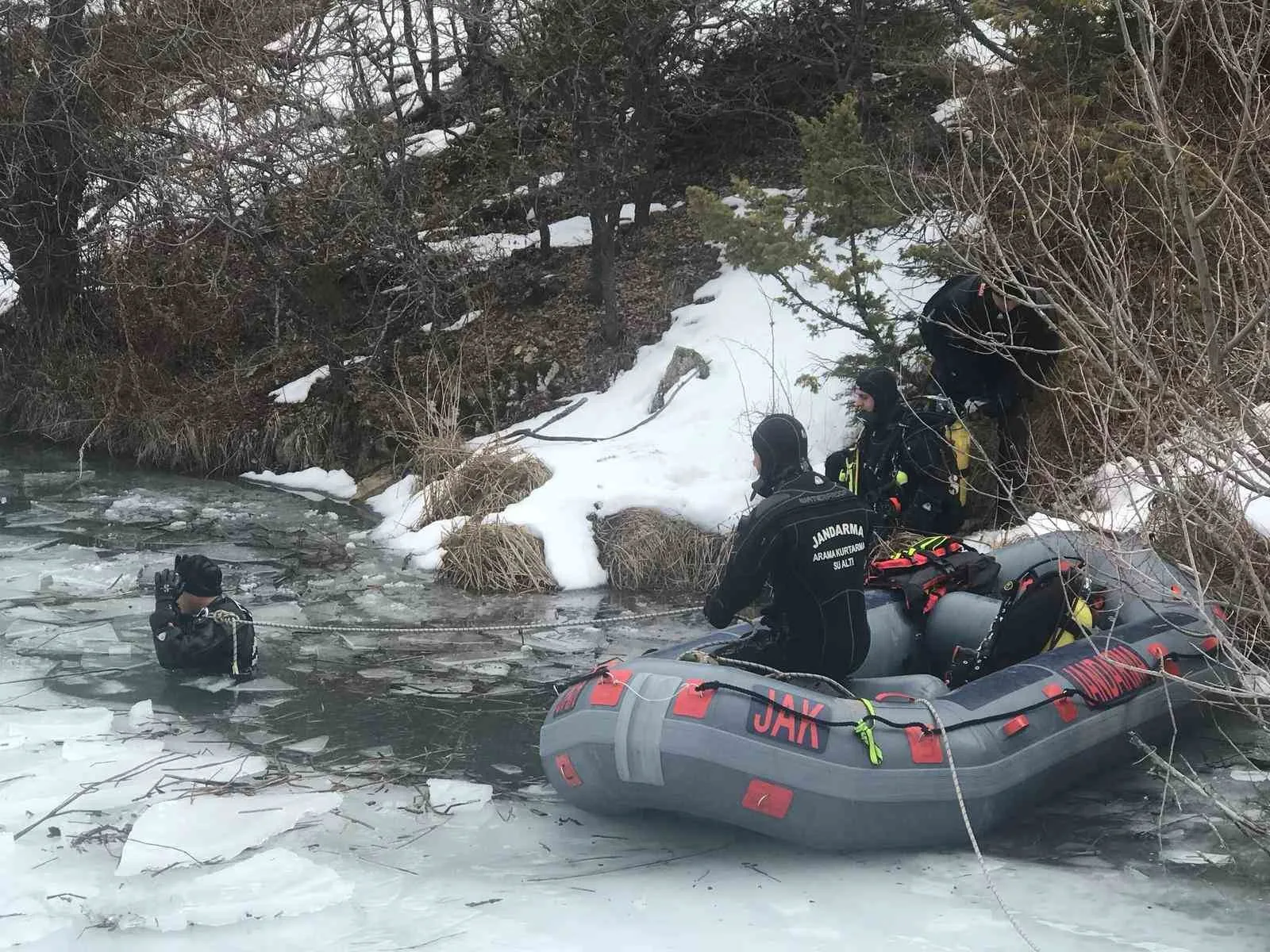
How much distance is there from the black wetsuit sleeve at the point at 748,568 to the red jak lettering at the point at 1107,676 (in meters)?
1.39

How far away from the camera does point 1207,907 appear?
151 inches

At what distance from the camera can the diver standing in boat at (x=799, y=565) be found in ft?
14.9

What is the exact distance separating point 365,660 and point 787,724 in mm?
3099

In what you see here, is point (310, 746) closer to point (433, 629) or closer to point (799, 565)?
point (433, 629)

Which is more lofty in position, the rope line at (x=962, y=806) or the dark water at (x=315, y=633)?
the dark water at (x=315, y=633)

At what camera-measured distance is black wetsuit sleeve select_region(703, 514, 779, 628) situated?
178 inches

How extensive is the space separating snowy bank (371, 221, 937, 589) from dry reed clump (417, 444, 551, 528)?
0.19 meters

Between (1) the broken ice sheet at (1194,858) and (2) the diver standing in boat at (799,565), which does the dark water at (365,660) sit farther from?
(2) the diver standing in boat at (799,565)

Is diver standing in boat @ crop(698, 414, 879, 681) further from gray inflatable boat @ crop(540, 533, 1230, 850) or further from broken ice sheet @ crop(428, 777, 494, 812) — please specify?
broken ice sheet @ crop(428, 777, 494, 812)

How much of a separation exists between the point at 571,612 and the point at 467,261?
5.88m

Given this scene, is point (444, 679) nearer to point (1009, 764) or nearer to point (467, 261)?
point (1009, 764)

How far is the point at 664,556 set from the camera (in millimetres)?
8109

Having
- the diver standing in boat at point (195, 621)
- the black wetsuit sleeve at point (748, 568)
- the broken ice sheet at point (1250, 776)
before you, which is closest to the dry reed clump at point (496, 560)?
the diver standing in boat at point (195, 621)

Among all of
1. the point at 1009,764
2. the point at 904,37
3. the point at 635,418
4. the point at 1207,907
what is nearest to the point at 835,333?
the point at 635,418
